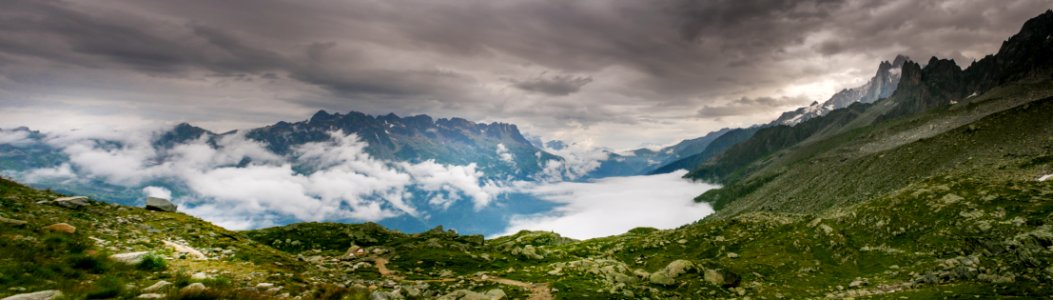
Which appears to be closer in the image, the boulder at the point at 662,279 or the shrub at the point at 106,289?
the shrub at the point at 106,289

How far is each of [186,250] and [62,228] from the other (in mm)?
5652

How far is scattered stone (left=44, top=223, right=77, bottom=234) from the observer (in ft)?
72.6

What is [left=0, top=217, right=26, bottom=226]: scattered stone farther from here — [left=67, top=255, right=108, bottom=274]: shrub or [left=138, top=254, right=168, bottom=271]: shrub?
[left=138, top=254, right=168, bottom=271]: shrub

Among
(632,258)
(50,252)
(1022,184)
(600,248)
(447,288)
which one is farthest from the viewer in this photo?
(600,248)

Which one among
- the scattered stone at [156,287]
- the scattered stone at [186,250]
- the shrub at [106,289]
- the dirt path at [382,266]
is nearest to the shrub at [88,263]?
the shrub at [106,289]

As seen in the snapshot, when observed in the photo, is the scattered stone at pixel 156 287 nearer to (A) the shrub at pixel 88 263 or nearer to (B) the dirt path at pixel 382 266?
(A) the shrub at pixel 88 263

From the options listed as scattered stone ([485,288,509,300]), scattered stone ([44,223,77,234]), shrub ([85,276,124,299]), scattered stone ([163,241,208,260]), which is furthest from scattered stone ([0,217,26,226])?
scattered stone ([485,288,509,300])

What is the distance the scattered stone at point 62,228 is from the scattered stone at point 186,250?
4369 mm

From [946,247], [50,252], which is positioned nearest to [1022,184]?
[946,247]

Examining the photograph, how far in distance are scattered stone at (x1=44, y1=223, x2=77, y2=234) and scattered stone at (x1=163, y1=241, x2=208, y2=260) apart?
14.3 feet

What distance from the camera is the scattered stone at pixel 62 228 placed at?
2212 centimetres

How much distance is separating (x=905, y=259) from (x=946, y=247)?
10.6ft

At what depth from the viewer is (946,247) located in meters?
37.9

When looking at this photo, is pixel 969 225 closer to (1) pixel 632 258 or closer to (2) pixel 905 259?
(2) pixel 905 259
